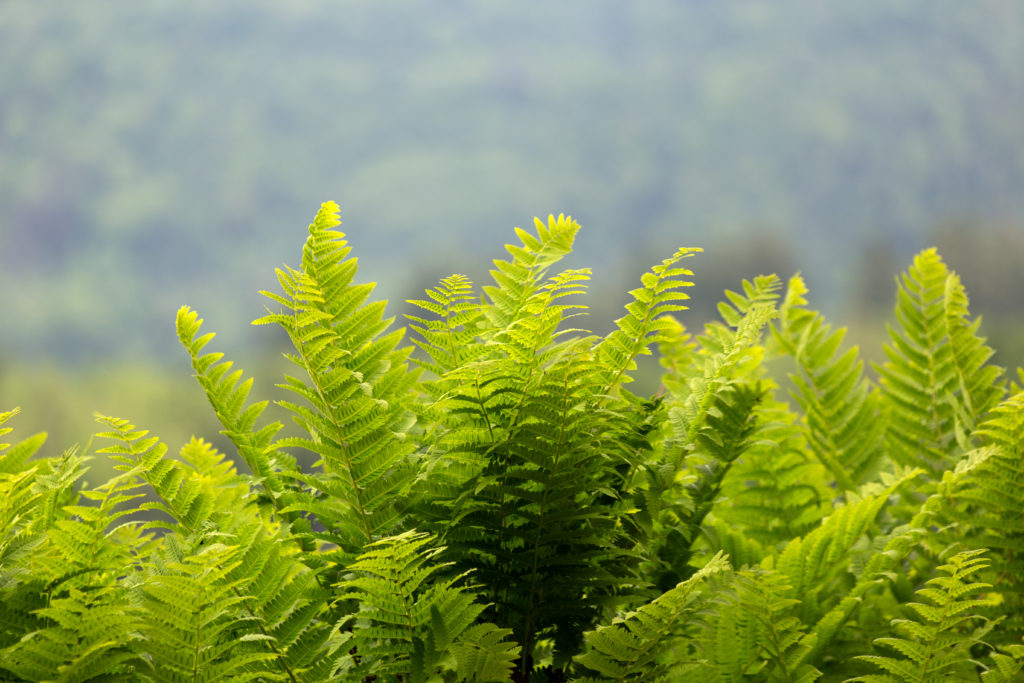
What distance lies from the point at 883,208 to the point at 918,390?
2666cm

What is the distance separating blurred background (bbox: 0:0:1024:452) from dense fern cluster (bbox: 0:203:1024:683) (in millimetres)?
20096

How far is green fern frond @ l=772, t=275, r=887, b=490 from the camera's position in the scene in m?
0.70

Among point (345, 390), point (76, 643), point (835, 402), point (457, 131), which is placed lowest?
point (76, 643)

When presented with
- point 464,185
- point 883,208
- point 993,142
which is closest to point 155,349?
point 464,185

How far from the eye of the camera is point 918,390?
677 millimetres

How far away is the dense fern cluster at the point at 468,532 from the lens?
337 mm

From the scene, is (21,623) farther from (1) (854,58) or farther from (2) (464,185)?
(1) (854,58)

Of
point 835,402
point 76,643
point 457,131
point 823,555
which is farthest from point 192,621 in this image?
point 457,131

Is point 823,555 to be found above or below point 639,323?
below

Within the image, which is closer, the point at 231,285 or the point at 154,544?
the point at 154,544

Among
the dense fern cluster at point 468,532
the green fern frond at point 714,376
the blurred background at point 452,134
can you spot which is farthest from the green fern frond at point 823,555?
the blurred background at point 452,134

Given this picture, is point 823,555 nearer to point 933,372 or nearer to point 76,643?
point 933,372

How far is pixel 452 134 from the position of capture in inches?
1059

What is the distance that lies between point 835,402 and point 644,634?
0.43 m
